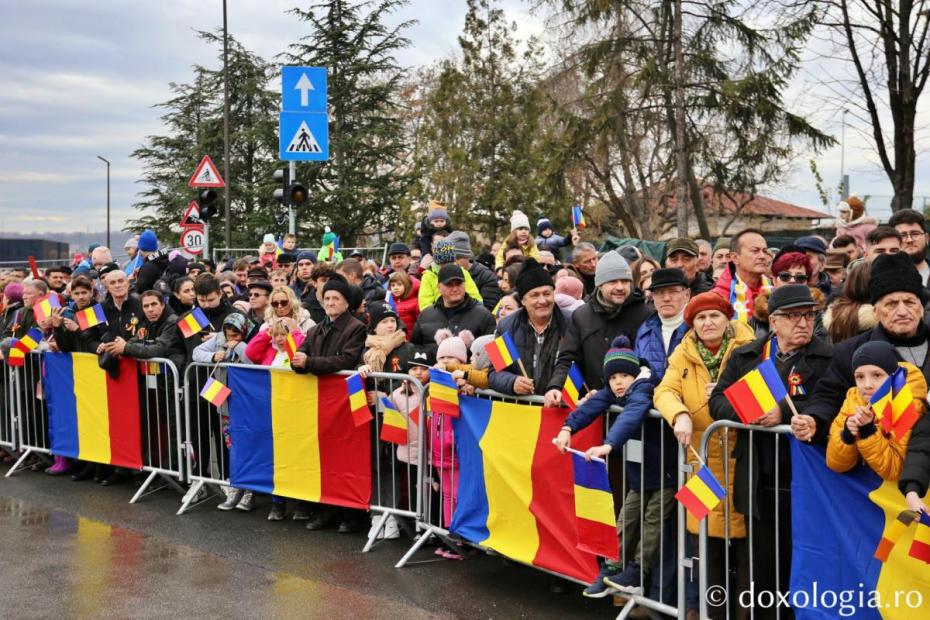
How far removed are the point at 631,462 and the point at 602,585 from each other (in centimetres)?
77

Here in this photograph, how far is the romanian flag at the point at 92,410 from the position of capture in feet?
32.3

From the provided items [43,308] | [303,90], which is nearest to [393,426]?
[43,308]

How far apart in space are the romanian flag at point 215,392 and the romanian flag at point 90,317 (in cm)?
196

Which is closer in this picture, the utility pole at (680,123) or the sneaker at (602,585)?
the sneaker at (602,585)

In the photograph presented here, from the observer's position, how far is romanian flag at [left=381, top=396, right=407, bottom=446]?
24.6ft

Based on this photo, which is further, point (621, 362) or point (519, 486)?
point (519, 486)

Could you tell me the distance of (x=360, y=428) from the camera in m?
8.00

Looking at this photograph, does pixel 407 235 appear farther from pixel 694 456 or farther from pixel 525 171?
pixel 694 456

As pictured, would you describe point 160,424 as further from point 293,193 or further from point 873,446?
point 293,193

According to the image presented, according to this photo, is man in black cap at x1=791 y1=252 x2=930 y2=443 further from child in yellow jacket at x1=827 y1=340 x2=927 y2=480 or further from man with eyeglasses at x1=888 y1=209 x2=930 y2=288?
man with eyeglasses at x1=888 y1=209 x2=930 y2=288

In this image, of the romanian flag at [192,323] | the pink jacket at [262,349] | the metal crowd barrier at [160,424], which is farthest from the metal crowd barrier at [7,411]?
the pink jacket at [262,349]

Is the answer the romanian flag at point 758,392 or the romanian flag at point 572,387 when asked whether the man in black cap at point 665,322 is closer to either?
the romanian flag at point 572,387

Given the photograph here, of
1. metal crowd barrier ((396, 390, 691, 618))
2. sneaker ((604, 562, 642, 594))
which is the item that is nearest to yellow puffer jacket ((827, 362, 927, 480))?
metal crowd barrier ((396, 390, 691, 618))

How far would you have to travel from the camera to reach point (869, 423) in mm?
4254
